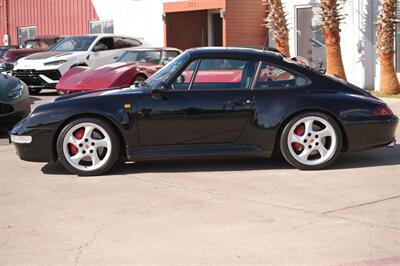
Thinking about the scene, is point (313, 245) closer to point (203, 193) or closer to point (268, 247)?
point (268, 247)

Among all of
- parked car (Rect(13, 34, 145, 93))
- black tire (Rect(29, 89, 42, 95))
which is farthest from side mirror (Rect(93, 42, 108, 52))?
black tire (Rect(29, 89, 42, 95))

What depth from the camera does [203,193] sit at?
625 cm

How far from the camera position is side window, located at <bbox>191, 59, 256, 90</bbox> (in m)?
7.15

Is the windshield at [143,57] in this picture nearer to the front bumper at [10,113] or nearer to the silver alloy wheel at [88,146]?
the front bumper at [10,113]

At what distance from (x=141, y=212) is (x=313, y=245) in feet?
5.30

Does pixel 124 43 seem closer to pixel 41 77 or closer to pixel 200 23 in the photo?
pixel 41 77

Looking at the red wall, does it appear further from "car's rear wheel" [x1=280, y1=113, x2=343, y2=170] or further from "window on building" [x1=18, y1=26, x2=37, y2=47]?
"car's rear wheel" [x1=280, y1=113, x2=343, y2=170]

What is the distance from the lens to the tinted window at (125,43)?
740 inches

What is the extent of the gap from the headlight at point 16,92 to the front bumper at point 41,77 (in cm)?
643

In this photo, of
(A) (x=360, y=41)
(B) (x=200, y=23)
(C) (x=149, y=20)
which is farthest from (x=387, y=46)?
(C) (x=149, y=20)

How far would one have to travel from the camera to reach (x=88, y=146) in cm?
706

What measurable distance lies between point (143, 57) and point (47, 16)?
14.1 metres

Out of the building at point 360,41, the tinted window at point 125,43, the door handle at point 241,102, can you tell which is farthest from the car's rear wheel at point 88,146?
the tinted window at point 125,43

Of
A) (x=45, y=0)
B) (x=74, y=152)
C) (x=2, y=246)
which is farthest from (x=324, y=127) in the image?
(x=45, y=0)
